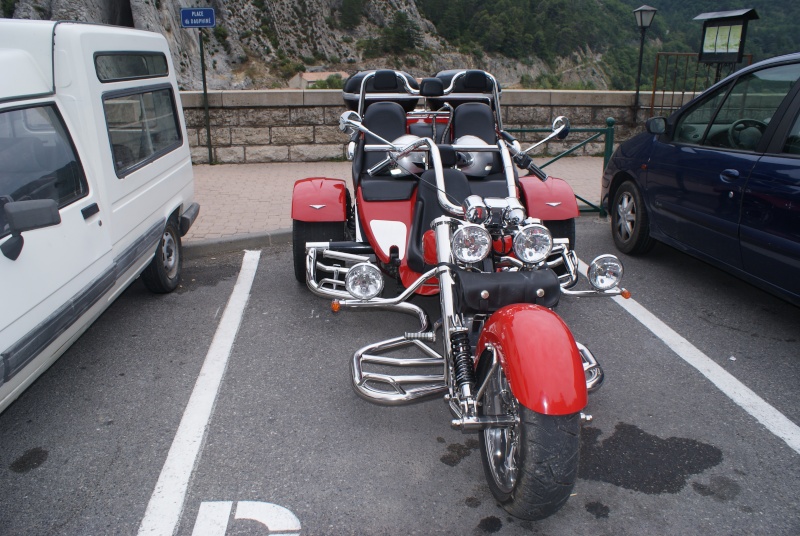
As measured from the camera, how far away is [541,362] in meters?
2.50

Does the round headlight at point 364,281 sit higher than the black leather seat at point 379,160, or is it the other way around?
the black leather seat at point 379,160

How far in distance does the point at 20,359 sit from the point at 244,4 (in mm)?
60002

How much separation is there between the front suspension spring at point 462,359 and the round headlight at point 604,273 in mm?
819

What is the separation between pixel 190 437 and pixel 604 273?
7.53 feet

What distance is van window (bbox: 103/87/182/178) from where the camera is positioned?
4.42m

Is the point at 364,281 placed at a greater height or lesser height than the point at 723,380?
greater

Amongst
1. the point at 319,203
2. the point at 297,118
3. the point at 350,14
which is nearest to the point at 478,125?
the point at 319,203

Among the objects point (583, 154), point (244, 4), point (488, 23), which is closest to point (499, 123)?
point (583, 154)

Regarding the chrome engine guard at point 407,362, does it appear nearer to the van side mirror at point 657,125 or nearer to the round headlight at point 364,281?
the round headlight at point 364,281

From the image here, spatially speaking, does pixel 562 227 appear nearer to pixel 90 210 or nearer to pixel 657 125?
pixel 657 125

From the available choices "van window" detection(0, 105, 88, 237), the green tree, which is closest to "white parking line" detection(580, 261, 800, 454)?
"van window" detection(0, 105, 88, 237)

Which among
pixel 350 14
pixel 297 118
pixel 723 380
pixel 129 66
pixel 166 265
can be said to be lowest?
pixel 723 380

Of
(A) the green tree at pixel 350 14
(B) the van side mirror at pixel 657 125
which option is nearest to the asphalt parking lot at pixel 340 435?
(B) the van side mirror at pixel 657 125

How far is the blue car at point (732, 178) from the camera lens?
4250 mm
